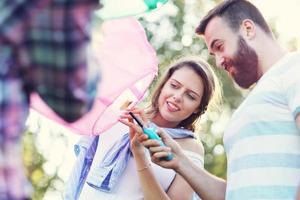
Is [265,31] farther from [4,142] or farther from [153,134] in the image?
[4,142]

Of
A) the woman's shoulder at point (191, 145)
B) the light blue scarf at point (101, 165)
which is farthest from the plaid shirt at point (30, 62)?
the woman's shoulder at point (191, 145)

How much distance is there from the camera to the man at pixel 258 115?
262cm

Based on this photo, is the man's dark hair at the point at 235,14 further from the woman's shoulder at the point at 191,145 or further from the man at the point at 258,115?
the woman's shoulder at the point at 191,145

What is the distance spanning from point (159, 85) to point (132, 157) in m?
0.36

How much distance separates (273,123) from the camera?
2656 millimetres

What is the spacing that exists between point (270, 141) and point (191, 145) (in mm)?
767

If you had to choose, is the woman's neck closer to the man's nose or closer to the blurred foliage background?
the man's nose

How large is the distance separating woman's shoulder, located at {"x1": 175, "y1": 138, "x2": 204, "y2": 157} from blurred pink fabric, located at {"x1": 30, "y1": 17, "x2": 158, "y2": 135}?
1.93 ft

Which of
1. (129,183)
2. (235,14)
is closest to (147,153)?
(129,183)

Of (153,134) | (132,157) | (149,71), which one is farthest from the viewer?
(132,157)

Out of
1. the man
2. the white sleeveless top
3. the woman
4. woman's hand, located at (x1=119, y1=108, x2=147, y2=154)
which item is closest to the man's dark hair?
the man

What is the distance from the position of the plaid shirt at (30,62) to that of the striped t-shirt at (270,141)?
121 cm

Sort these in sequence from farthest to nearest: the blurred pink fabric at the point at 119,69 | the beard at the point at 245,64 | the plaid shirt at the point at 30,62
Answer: the beard at the point at 245,64
the blurred pink fabric at the point at 119,69
the plaid shirt at the point at 30,62

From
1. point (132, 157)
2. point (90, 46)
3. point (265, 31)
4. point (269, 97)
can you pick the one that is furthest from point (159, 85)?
point (90, 46)
